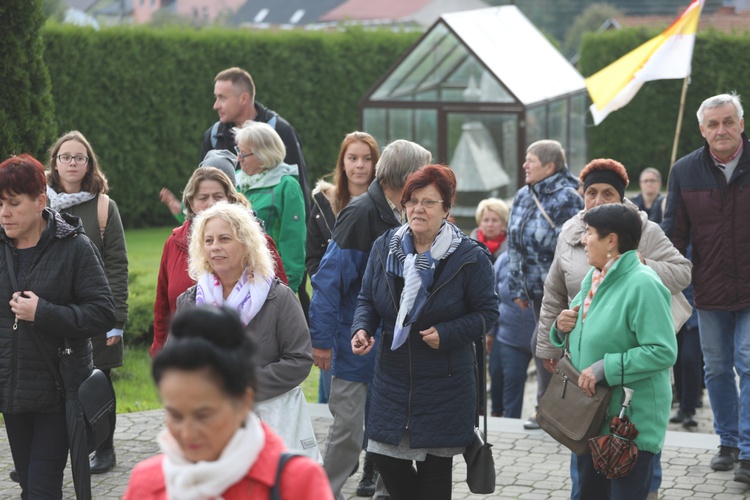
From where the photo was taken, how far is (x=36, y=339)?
5.05m

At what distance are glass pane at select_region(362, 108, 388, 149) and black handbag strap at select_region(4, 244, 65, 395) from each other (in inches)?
535

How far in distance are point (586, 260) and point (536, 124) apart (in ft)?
40.2

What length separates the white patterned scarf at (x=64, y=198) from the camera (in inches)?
249

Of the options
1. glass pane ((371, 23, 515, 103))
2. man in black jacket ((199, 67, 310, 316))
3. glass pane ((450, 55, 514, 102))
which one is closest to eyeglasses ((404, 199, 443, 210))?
man in black jacket ((199, 67, 310, 316))

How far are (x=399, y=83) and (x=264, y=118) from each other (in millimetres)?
10395

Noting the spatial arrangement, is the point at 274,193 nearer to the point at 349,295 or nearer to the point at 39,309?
the point at 349,295

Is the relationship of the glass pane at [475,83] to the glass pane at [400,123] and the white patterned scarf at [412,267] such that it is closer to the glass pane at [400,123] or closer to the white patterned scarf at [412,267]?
the glass pane at [400,123]

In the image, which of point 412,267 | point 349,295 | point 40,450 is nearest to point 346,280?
point 349,295

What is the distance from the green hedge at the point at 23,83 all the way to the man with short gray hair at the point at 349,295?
138 inches

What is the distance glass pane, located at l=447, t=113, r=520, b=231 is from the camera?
1767cm

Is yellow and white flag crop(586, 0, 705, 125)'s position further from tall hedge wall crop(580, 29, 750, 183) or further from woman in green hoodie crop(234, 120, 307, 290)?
tall hedge wall crop(580, 29, 750, 183)

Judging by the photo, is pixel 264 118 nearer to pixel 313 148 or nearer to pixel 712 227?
pixel 712 227

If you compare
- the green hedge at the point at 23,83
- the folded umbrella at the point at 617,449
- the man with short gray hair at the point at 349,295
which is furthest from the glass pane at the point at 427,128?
the folded umbrella at the point at 617,449

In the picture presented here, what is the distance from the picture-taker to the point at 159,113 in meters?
23.5
